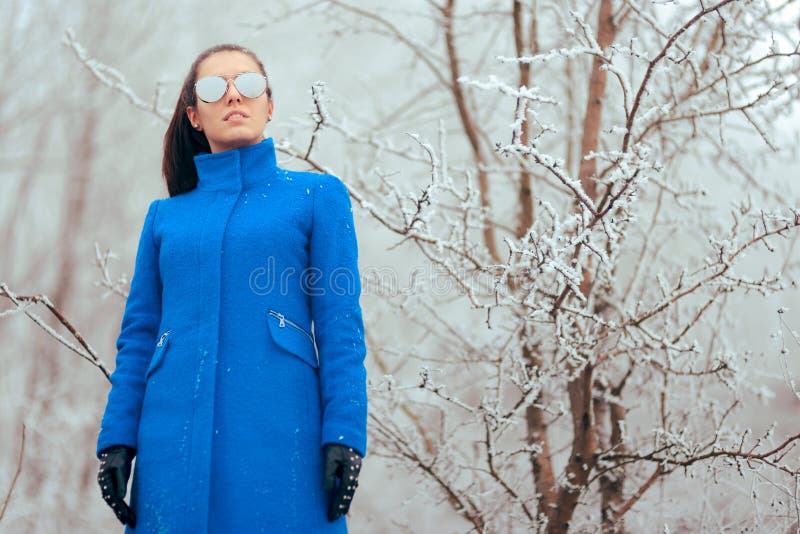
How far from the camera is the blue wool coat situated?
1610mm

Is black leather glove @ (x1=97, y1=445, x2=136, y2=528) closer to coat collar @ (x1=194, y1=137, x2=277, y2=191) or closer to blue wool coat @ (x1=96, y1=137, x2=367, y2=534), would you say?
blue wool coat @ (x1=96, y1=137, x2=367, y2=534)

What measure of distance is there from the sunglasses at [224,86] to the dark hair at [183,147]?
127 mm

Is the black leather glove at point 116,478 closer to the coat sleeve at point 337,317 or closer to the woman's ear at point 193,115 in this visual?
the coat sleeve at point 337,317

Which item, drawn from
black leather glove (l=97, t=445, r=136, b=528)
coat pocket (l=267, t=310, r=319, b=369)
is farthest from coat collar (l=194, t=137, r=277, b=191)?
black leather glove (l=97, t=445, r=136, b=528)

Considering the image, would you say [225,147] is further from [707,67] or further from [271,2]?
[271,2]

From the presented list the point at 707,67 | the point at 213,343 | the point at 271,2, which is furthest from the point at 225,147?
the point at 271,2

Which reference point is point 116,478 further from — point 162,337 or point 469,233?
point 469,233

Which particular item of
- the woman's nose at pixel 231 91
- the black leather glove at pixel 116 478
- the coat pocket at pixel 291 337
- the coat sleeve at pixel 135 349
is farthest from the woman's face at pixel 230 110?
the black leather glove at pixel 116 478

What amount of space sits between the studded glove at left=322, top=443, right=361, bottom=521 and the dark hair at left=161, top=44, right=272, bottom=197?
86cm

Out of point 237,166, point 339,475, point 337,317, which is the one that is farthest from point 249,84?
point 339,475

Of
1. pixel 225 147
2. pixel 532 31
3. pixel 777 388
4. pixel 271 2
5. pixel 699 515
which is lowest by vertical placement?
pixel 699 515

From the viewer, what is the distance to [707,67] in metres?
3.10

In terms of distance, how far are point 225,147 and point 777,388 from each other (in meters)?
5.04

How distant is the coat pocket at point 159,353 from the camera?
1.76 metres
